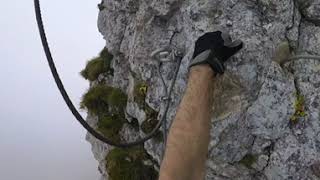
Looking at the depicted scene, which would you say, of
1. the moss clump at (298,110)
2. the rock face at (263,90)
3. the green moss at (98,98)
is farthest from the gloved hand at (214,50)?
the green moss at (98,98)

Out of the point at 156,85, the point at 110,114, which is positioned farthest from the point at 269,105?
the point at 110,114

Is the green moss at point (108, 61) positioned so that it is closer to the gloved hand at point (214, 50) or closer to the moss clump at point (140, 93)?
the moss clump at point (140, 93)

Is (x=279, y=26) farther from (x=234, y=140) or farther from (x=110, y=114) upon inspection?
(x=110, y=114)

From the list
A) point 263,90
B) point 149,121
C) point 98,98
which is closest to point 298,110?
point 263,90

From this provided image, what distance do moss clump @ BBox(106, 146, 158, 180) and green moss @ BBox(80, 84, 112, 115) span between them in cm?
70

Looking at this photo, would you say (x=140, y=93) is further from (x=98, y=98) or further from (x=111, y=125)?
(x=98, y=98)

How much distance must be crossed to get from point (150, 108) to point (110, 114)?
35.7 inches

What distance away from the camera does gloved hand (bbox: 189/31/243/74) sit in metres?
2.77

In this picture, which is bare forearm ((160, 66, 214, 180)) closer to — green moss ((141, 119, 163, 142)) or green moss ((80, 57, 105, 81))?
green moss ((141, 119, 163, 142))

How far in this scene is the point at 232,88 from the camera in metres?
3.81

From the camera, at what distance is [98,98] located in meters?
5.23

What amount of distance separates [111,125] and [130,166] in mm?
605

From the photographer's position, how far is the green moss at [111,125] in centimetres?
490

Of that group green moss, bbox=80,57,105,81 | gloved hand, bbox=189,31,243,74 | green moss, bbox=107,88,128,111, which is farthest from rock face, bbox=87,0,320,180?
green moss, bbox=80,57,105,81
